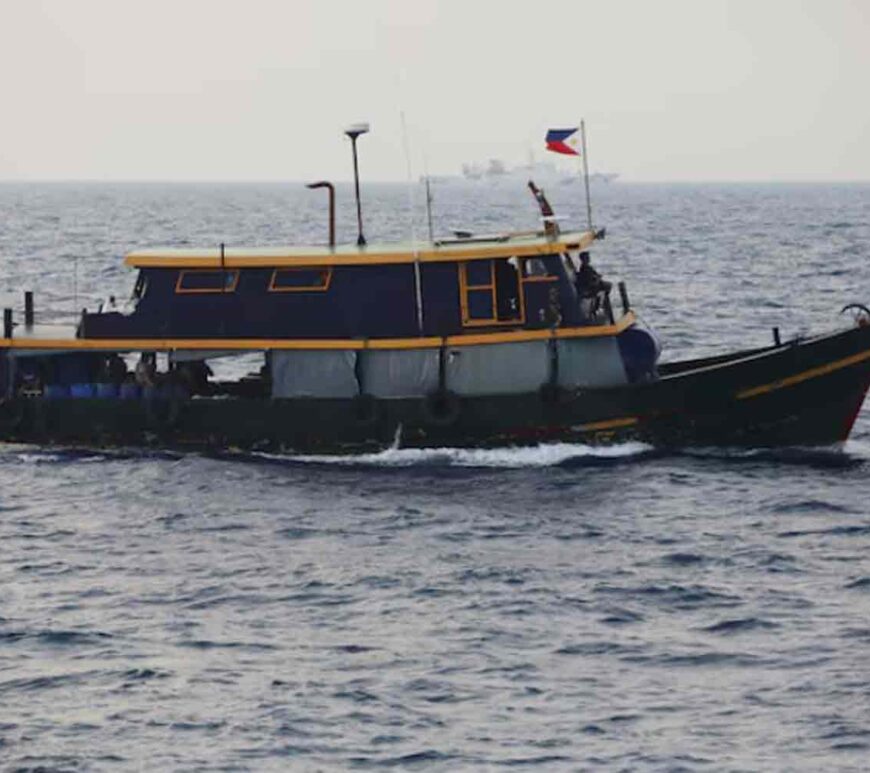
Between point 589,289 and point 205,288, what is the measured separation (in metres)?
6.96

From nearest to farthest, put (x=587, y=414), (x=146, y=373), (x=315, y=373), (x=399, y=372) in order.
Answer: (x=587, y=414) < (x=399, y=372) < (x=315, y=373) < (x=146, y=373)

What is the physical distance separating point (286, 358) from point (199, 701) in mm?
13826

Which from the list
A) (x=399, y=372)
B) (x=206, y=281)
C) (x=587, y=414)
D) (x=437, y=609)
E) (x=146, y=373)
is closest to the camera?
(x=437, y=609)

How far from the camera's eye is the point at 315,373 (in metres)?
37.2

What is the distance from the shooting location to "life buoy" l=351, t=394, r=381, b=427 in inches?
1451

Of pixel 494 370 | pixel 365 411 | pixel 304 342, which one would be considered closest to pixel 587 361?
pixel 494 370

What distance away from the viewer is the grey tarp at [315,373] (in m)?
37.1

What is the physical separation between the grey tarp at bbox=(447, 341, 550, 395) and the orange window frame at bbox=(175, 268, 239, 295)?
4.18 metres

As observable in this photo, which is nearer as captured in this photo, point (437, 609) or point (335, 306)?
point (437, 609)

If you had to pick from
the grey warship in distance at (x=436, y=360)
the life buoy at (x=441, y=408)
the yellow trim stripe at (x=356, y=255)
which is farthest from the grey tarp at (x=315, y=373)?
the yellow trim stripe at (x=356, y=255)

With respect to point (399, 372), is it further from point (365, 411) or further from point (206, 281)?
point (206, 281)

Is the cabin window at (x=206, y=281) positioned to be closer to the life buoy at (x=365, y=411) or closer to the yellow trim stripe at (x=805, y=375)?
the life buoy at (x=365, y=411)

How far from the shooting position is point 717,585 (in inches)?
1137

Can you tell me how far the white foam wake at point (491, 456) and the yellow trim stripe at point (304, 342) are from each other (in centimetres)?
190
